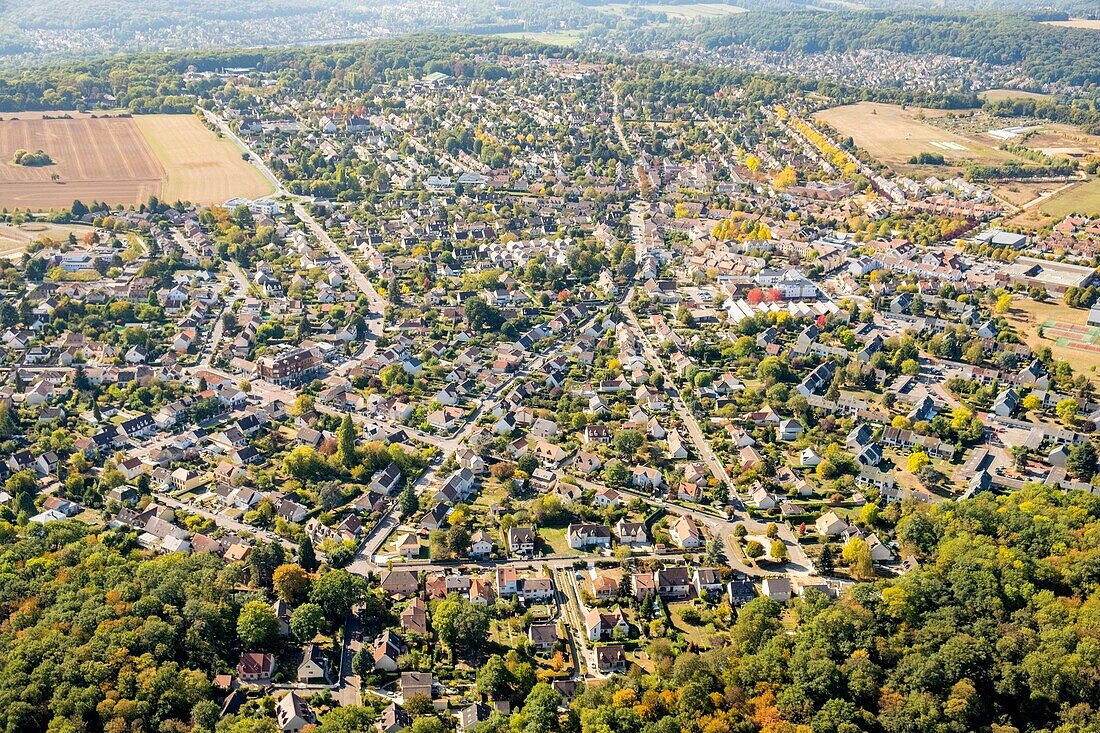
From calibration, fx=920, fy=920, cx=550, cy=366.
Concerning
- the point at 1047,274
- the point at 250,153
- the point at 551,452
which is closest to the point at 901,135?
the point at 1047,274

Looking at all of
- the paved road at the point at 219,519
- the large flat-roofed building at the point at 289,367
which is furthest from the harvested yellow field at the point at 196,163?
the paved road at the point at 219,519

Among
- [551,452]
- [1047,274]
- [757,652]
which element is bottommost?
[757,652]

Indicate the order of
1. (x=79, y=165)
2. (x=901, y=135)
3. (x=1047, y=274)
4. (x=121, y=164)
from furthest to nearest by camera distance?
(x=901, y=135), (x=121, y=164), (x=79, y=165), (x=1047, y=274)

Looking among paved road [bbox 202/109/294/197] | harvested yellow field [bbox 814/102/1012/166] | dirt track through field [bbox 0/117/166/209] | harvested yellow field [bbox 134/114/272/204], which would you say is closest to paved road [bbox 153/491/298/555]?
harvested yellow field [bbox 134/114/272/204]

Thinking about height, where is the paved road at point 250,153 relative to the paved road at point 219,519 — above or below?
above

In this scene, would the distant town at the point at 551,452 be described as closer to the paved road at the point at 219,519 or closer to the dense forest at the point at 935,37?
the paved road at the point at 219,519

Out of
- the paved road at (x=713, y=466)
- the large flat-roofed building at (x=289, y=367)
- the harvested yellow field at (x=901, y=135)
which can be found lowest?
the paved road at (x=713, y=466)

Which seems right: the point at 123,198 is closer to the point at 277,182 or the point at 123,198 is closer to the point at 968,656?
the point at 277,182

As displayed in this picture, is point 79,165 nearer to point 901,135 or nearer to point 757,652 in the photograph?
point 757,652
